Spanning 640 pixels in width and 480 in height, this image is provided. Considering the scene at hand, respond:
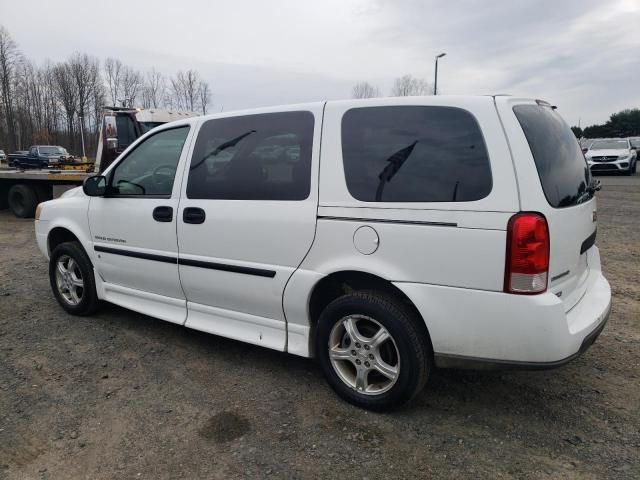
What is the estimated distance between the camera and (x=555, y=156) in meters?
2.70

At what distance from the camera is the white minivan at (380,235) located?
2.46m

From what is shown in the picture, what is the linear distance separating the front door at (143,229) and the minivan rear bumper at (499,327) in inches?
75.6

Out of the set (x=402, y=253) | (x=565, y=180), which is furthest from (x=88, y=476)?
(x=565, y=180)

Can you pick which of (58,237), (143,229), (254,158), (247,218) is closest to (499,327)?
(247,218)

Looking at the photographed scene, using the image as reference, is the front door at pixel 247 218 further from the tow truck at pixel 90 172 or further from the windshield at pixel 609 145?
the windshield at pixel 609 145

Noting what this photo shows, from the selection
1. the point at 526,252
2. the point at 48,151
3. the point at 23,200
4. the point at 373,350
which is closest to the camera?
the point at 526,252

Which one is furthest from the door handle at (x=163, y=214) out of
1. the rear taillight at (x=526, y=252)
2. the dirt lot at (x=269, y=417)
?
the rear taillight at (x=526, y=252)

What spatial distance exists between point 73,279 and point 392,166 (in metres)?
3.33

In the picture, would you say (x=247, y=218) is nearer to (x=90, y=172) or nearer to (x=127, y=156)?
(x=127, y=156)

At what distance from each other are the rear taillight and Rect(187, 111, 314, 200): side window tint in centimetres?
124

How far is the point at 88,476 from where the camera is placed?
8.02 ft

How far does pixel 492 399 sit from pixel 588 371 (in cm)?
86

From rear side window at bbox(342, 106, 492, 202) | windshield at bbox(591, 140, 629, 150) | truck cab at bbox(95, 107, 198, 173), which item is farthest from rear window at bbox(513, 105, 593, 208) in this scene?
windshield at bbox(591, 140, 629, 150)

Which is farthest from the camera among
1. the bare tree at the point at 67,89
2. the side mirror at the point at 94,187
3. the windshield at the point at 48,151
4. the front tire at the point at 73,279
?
the bare tree at the point at 67,89
